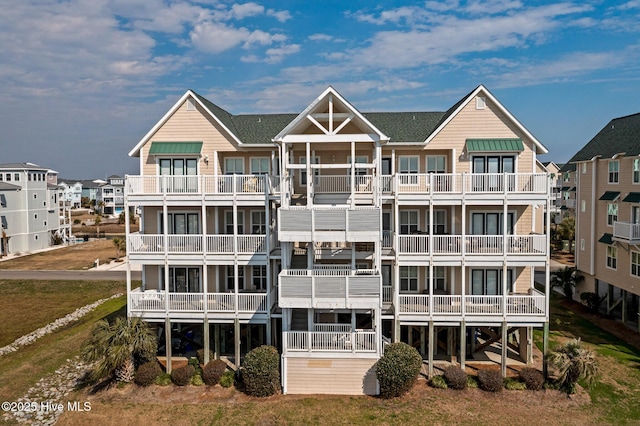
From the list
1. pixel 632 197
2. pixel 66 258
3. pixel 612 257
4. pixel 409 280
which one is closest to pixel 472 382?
pixel 409 280

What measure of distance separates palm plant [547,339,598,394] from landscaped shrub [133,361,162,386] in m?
18.0

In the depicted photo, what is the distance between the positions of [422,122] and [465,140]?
3.05 metres

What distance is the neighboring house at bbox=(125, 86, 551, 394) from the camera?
64.4ft

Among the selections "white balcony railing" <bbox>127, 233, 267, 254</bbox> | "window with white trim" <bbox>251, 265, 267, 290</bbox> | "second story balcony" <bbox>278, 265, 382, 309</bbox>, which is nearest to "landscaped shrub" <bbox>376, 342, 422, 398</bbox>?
"second story balcony" <bbox>278, 265, 382, 309</bbox>

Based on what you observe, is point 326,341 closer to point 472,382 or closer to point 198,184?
point 472,382

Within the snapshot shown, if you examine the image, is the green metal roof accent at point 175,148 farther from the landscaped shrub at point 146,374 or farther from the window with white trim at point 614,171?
the window with white trim at point 614,171

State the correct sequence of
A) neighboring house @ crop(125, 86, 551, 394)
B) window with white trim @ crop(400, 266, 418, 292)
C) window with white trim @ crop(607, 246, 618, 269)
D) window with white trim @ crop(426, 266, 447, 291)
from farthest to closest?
1. window with white trim @ crop(607, 246, 618, 269)
2. window with white trim @ crop(400, 266, 418, 292)
3. window with white trim @ crop(426, 266, 447, 291)
4. neighboring house @ crop(125, 86, 551, 394)

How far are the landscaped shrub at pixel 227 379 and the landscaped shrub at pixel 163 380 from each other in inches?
99.8

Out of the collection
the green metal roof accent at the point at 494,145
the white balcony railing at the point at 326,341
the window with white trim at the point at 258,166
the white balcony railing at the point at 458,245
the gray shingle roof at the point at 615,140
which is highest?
the gray shingle roof at the point at 615,140

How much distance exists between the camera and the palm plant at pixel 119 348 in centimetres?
1914

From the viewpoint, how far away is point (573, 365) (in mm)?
18531

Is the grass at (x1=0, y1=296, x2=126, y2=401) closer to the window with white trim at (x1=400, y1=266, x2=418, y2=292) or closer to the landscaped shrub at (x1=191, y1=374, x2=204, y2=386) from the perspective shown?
the landscaped shrub at (x1=191, y1=374, x2=204, y2=386)

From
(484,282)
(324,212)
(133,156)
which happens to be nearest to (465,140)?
(484,282)

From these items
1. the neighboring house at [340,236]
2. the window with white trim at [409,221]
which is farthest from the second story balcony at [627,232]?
the window with white trim at [409,221]
